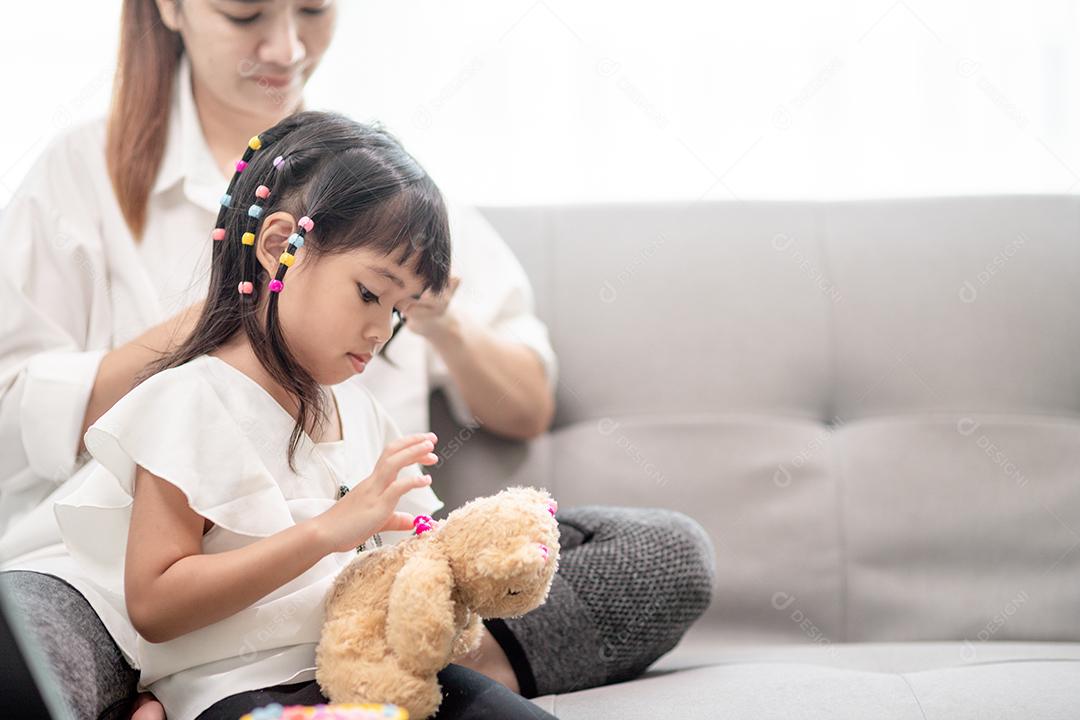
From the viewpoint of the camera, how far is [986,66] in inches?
72.3

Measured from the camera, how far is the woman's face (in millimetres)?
1222

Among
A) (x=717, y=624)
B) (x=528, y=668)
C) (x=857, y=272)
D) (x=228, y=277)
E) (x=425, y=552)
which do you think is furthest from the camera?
(x=857, y=272)

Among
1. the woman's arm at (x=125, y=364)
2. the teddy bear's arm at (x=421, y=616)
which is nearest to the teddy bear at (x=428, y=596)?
the teddy bear's arm at (x=421, y=616)

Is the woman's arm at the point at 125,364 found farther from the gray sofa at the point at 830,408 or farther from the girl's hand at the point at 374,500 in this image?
the gray sofa at the point at 830,408

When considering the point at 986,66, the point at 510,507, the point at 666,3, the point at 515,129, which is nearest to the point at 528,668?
the point at 510,507

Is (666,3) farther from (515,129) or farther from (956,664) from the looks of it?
(956,664)

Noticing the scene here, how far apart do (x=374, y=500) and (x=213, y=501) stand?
133 millimetres

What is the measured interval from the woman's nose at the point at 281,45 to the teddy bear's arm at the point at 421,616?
0.66 metres

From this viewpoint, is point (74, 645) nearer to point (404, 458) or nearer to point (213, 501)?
point (213, 501)

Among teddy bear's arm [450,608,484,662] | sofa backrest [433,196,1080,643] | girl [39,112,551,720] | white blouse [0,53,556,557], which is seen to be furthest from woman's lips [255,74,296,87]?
teddy bear's arm [450,608,484,662]

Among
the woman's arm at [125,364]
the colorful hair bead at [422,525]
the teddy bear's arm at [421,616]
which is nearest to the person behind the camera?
the teddy bear's arm at [421,616]

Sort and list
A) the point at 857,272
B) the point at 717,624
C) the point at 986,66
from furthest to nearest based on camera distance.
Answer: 1. the point at 986,66
2. the point at 857,272
3. the point at 717,624

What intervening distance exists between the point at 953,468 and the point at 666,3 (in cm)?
90

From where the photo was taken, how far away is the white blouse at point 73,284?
1.13m
